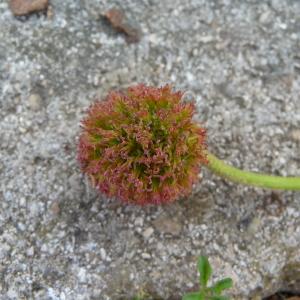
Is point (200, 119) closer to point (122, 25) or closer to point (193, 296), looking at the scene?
point (122, 25)

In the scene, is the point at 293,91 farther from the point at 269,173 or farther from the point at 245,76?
the point at 269,173

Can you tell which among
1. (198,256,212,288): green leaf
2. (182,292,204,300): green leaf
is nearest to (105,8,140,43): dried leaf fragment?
(198,256,212,288): green leaf

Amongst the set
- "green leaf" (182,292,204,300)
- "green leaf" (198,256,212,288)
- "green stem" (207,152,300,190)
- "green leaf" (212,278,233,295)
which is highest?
"green stem" (207,152,300,190)

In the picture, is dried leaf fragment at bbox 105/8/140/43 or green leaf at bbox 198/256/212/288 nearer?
green leaf at bbox 198/256/212/288

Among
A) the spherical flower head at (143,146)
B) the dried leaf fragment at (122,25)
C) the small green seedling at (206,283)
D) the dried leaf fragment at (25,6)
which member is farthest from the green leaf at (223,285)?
the dried leaf fragment at (25,6)

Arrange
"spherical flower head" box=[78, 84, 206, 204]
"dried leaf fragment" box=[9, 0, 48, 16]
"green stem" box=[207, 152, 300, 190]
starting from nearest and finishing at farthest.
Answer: "spherical flower head" box=[78, 84, 206, 204], "green stem" box=[207, 152, 300, 190], "dried leaf fragment" box=[9, 0, 48, 16]

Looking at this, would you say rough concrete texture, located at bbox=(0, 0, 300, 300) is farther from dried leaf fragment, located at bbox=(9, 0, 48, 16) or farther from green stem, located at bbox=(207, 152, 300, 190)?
green stem, located at bbox=(207, 152, 300, 190)

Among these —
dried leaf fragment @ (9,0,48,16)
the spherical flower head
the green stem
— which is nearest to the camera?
the spherical flower head
